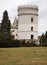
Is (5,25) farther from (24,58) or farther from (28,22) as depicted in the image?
(24,58)

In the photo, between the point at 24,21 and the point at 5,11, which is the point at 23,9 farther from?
the point at 5,11

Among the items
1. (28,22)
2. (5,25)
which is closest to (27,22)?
(28,22)

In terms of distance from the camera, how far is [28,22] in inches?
3551

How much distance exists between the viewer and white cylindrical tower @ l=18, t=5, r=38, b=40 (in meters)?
89.1

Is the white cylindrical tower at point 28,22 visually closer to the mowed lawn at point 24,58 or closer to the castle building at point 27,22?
the castle building at point 27,22

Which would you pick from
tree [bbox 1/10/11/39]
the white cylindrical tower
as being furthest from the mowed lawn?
the white cylindrical tower

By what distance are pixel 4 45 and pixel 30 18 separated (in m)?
40.8

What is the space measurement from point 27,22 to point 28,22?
370mm

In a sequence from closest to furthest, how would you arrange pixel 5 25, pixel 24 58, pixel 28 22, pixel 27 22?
pixel 24 58
pixel 5 25
pixel 27 22
pixel 28 22

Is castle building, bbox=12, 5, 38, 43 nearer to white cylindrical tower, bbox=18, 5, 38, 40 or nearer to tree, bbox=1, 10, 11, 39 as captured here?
white cylindrical tower, bbox=18, 5, 38, 40

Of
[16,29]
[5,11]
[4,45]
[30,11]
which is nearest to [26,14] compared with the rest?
[30,11]

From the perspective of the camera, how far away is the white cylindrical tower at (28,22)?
8906cm

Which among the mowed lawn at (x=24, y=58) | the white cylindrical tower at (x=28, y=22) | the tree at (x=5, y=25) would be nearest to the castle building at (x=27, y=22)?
the white cylindrical tower at (x=28, y=22)

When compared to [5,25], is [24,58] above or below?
below
